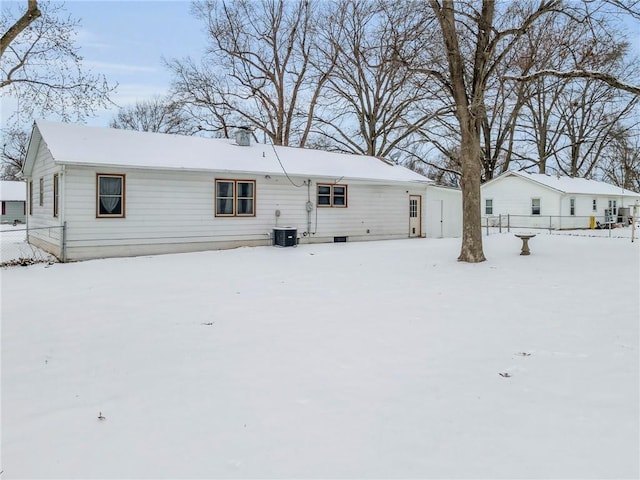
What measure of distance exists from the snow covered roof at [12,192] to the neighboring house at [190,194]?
23.5 metres

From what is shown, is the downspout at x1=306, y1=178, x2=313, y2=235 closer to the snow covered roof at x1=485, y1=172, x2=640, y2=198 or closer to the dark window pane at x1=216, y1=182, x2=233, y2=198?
the dark window pane at x1=216, y1=182, x2=233, y2=198

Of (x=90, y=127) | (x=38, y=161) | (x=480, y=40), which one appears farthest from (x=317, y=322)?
(x=38, y=161)

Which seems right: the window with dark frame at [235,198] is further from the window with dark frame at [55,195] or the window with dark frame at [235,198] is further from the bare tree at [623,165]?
the bare tree at [623,165]

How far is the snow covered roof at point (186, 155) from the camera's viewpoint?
1334 cm

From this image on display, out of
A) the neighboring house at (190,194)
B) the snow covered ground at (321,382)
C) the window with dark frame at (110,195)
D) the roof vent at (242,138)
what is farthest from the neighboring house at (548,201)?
the window with dark frame at (110,195)

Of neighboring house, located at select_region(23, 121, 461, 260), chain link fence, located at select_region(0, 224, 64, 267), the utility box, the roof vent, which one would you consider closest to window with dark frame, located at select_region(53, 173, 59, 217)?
neighboring house, located at select_region(23, 121, 461, 260)

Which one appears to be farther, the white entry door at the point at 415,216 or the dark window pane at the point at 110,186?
the white entry door at the point at 415,216

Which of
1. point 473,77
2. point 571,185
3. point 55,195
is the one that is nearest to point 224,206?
point 55,195

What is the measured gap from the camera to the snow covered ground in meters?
2.88

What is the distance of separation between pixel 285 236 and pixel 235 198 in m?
2.18

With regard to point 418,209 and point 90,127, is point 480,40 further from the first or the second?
point 90,127

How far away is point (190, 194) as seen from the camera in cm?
1474

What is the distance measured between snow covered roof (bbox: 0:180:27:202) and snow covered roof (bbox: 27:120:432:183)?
26165mm

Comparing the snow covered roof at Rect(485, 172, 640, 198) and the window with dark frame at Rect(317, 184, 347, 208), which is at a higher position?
the snow covered roof at Rect(485, 172, 640, 198)
